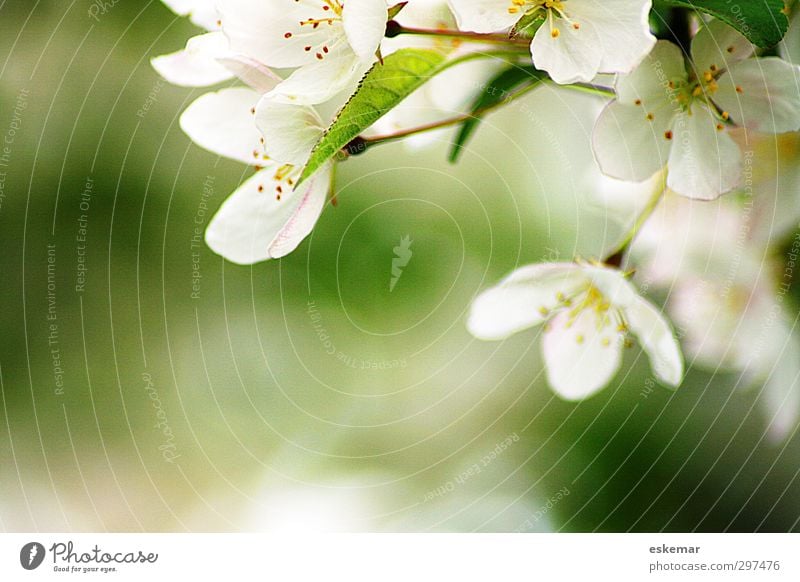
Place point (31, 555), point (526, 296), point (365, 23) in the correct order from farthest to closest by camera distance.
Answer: point (31, 555) → point (526, 296) → point (365, 23)

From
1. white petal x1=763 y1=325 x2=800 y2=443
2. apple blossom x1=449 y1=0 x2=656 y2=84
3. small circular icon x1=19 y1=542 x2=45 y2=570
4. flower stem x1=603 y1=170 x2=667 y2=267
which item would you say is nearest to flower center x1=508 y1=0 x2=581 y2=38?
apple blossom x1=449 y1=0 x2=656 y2=84

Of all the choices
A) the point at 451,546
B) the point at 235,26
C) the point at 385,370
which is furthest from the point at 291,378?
the point at 235,26

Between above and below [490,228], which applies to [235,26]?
above

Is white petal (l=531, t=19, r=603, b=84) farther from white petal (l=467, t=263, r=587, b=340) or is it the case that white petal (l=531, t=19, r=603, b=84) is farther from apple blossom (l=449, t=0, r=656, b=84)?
white petal (l=467, t=263, r=587, b=340)

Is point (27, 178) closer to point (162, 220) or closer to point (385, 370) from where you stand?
point (162, 220)

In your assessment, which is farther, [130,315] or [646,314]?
[130,315]

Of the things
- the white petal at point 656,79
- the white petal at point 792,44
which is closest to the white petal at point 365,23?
the white petal at point 656,79

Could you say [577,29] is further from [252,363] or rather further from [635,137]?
[252,363]

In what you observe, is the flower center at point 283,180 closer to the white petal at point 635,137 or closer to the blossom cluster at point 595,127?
the blossom cluster at point 595,127

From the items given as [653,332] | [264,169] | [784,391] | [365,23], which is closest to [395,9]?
[365,23]
